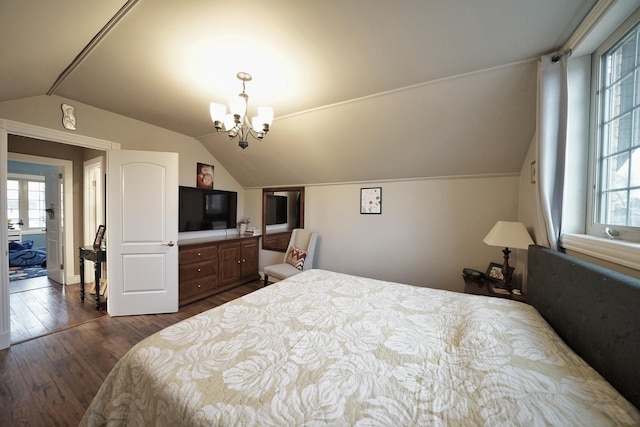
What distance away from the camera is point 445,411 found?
27.4 inches

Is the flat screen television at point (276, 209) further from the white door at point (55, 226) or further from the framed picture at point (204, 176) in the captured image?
the white door at point (55, 226)

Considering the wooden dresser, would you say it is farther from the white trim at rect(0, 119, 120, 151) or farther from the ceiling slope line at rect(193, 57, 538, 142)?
the ceiling slope line at rect(193, 57, 538, 142)

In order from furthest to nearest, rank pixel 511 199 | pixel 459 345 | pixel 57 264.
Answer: pixel 57 264 → pixel 511 199 → pixel 459 345

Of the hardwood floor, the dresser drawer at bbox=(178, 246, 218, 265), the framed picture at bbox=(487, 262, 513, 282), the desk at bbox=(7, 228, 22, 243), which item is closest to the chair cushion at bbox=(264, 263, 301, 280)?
the dresser drawer at bbox=(178, 246, 218, 265)

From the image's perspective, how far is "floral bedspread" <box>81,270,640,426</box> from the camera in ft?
2.24

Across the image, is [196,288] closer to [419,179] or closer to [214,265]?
[214,265]

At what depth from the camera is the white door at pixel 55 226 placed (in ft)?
11.9

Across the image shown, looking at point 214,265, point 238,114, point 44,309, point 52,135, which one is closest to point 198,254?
point 214,265

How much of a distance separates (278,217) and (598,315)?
152 inches

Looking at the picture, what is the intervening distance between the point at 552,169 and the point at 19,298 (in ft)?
19.9

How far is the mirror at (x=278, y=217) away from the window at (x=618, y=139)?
3.47 m

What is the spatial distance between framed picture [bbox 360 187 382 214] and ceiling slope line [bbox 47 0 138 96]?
280cm

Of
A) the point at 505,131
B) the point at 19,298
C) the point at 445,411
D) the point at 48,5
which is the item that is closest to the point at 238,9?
the point at 48,5

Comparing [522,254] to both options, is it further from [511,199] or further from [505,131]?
[505,131]
